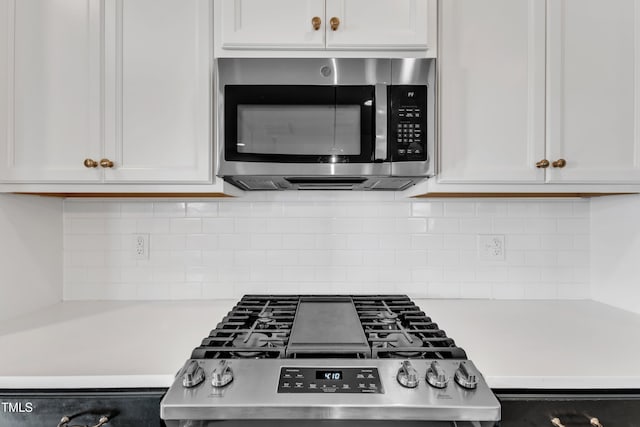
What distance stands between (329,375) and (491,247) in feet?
3.54

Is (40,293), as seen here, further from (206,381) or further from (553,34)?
(553,34)

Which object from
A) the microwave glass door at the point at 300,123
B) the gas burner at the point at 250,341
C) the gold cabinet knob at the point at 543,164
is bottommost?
the gas burner at the point at 250,341

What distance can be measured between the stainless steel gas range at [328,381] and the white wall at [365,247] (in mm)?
481

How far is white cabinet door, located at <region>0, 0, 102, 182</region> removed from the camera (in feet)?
4.27

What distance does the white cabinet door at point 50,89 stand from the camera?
130cm

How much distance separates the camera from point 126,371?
98cm

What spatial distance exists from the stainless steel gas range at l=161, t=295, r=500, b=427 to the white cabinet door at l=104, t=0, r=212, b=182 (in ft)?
2.13

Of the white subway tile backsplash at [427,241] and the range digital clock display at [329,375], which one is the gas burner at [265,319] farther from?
the white subway tile backsplash at [427,241]

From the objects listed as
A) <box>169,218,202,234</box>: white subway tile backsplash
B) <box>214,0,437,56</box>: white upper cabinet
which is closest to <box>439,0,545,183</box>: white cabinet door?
<box>214,0,437,56</box>: white upper cabinet

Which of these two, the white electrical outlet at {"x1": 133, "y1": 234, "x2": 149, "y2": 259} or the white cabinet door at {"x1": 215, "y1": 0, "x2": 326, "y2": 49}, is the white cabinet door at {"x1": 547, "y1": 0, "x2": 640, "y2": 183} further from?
the white electrical outlet at {"x1": 133, "y1": 234, "x2": 149, "y2": 259}

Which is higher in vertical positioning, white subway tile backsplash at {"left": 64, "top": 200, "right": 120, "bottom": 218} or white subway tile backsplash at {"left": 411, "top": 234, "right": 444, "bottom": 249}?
white subway tile backsplash at {"left": 64, "top": 200, "right": 120, "bottom": 218}

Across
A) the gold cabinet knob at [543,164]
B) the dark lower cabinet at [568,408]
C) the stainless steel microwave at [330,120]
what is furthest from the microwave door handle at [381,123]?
the dark lower cabinet at [568,408]

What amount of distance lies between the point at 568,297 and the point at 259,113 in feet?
5.06

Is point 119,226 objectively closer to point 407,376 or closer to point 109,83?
point 109,83
